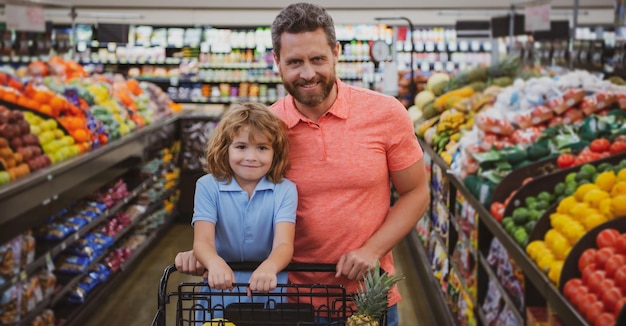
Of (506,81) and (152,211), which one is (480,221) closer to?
(506,81)

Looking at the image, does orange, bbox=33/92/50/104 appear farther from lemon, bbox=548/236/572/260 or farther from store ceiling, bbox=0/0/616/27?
lemon, bbox=548/236/572/260

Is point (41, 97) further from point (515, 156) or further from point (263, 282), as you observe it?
point (263, 282)

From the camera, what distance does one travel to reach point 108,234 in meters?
5.71

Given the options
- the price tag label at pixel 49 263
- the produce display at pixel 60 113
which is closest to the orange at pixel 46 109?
the produce display at pixel 60 113

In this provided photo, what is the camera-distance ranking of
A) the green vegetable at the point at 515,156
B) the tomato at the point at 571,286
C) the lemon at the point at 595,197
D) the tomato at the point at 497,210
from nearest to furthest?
1. the tomato at the point at 571,286
2. the lemon at the point at 595,197
3. the tomato at the point at 497,210
4. the green vegetable at the point at 515,156

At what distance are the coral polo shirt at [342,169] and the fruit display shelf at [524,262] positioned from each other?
20.6 inches

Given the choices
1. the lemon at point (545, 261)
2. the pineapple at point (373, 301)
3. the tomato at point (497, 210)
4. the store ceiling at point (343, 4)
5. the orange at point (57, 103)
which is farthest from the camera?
the store ceiling at point (343, 4)

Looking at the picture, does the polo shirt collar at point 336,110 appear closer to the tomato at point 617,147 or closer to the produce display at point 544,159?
the produce display at point 544,159

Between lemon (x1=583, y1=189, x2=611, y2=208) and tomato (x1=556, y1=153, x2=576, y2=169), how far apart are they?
2.24 ft

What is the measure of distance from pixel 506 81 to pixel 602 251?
4185 mm

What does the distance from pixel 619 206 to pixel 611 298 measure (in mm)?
631

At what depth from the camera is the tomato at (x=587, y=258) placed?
2.45 m

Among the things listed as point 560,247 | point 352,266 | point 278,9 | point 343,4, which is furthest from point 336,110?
point 278,9

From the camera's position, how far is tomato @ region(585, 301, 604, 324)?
216cm
